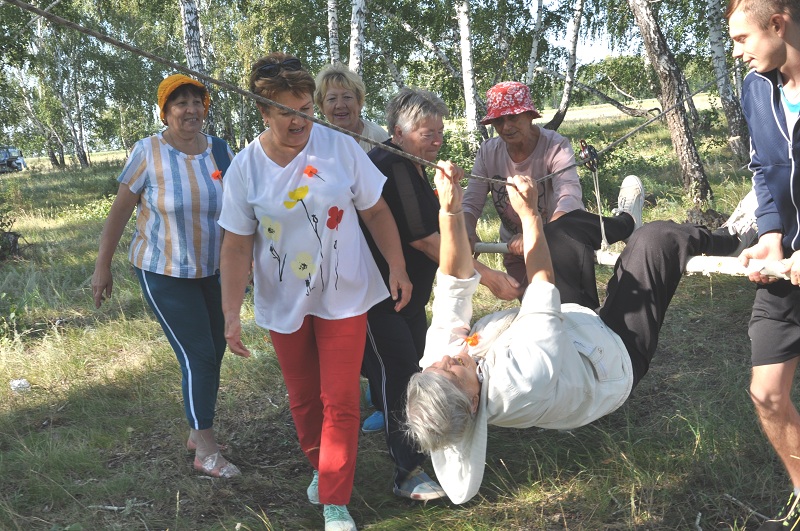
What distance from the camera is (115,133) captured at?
4575 cm

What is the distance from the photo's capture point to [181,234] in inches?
140

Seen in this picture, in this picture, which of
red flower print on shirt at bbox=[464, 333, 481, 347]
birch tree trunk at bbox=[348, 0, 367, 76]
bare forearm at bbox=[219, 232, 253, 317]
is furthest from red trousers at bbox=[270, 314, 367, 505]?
birch tree trunk at bbox=[348, 0, 367, 76]

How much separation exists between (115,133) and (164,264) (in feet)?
151

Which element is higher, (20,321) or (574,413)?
(574,413)

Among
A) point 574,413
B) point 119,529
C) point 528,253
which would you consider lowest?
point 119,529

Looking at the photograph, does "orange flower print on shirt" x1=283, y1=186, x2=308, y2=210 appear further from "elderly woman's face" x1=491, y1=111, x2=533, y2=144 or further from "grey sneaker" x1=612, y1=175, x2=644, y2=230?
"grey sneaker" x1=612, y1=175, x2=644, y2=230

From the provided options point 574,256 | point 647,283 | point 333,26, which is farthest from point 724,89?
point 647,283

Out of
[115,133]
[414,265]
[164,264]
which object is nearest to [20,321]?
[164,264]

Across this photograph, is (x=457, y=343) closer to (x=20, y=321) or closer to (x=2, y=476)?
(x=2, y=476)

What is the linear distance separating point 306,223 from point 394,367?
0.85m

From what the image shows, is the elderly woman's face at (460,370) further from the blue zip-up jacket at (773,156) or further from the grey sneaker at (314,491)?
the blue zip-up jacket at (773,156)

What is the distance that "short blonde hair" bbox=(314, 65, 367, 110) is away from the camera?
13.8ft

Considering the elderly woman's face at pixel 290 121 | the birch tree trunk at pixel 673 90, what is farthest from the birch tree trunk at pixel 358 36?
the elderly woman's face at pixel 290 121

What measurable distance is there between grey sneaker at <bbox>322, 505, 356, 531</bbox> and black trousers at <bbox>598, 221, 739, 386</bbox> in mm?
1326
